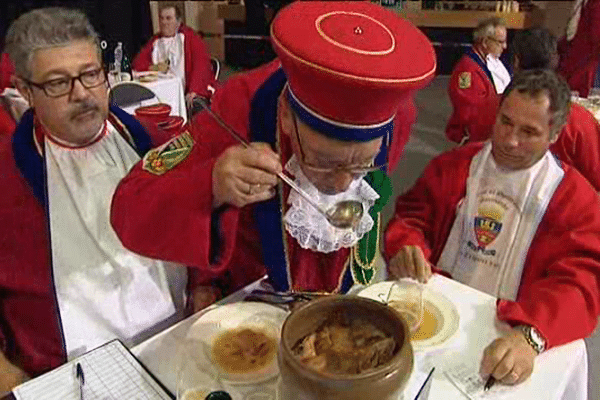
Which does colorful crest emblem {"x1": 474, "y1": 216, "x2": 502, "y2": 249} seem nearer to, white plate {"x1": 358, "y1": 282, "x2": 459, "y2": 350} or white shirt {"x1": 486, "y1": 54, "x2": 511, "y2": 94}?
white plate {"x1": 358, "y1": 282, "x2": 459, "y2": 350}

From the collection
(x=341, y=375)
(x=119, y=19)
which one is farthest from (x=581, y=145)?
(x=119, y=19)

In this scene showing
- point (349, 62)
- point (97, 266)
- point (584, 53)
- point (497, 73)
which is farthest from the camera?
point (584, 53)

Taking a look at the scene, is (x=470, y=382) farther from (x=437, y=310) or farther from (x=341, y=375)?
(x=341, y=375)

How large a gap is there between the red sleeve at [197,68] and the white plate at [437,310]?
3.74 meters

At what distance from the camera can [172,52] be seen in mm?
4953

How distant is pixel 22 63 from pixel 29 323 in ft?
2.19

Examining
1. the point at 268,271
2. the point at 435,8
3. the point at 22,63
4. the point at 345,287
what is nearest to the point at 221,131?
the point at 268,271

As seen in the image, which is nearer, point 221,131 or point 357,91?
point 357,91

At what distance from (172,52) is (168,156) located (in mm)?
4011

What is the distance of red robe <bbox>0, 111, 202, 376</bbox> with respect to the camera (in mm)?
1486

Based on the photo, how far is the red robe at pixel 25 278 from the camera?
1.49 m

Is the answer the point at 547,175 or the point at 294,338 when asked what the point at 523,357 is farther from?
the point at 547,175

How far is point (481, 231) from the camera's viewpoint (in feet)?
6.00

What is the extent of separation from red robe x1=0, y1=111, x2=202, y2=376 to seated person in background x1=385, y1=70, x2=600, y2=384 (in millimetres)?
759
